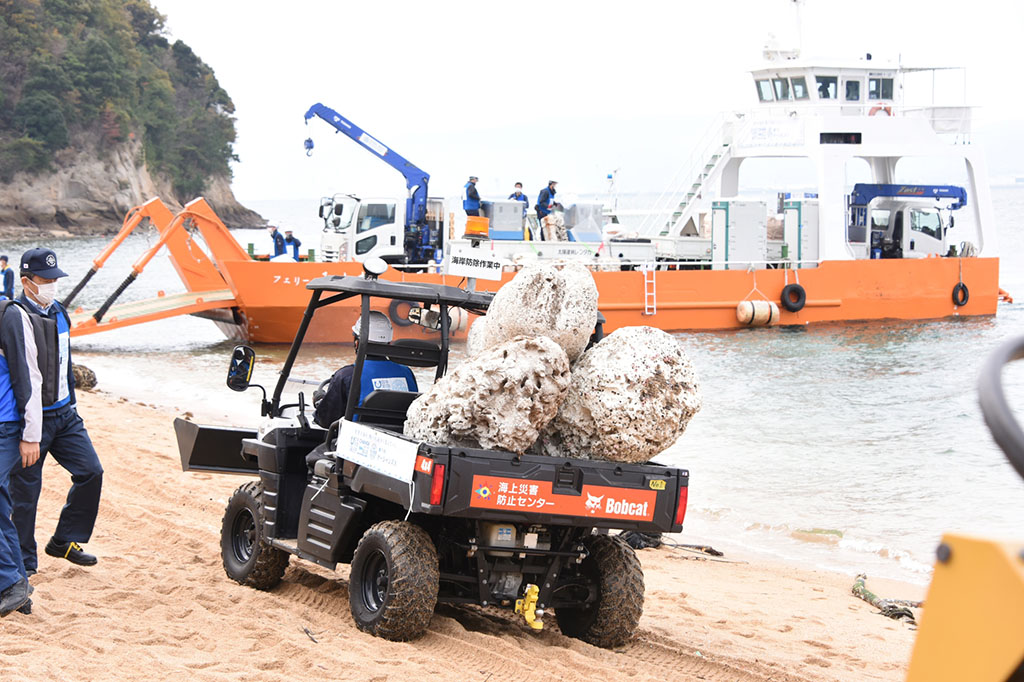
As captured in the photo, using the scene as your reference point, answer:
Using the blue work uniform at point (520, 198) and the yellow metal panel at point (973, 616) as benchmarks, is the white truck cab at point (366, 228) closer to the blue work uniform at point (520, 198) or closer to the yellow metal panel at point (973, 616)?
the blue work uniform at point (520, 198)

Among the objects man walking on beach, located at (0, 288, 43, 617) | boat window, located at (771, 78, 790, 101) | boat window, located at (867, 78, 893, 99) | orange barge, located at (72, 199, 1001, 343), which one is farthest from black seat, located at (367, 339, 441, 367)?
boat window, located at (867, 78, 893, 99)

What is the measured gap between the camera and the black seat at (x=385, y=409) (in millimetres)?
5609

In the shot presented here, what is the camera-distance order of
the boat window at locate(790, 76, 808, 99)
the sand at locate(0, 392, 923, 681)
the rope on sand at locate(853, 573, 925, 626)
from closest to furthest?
the sand at locate(0, 392, 923, 681)
the rope on sand at locate(853, 573, 925, 626)
the boat window at locate(790, 76, 808, 99)

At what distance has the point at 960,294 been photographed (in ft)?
88.7

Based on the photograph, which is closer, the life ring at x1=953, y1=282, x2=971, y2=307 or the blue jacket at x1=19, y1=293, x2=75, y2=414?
the blue jacket at x1=19, y1=293, x2=75, y2=414

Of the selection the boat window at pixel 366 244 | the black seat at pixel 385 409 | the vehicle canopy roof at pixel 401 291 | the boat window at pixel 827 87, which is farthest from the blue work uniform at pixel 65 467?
the boat window at pixel 827 87

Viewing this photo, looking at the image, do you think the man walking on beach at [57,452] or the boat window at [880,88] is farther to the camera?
the boat window at [880,88]

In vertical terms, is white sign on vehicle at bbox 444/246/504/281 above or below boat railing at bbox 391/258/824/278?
below

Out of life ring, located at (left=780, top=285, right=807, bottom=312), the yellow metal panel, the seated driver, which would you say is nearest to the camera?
the yellow metal panel

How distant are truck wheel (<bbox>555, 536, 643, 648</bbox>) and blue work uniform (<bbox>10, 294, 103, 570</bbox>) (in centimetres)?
261

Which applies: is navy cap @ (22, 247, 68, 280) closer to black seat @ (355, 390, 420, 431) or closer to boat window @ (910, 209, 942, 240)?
→ black seat @ (355, 390, 420, 431)

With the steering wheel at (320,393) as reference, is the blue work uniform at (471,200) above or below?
above

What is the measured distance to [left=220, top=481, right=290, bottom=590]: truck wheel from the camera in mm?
6148

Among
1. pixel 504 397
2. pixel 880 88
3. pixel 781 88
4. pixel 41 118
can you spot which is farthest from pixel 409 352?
pixel 41 118
